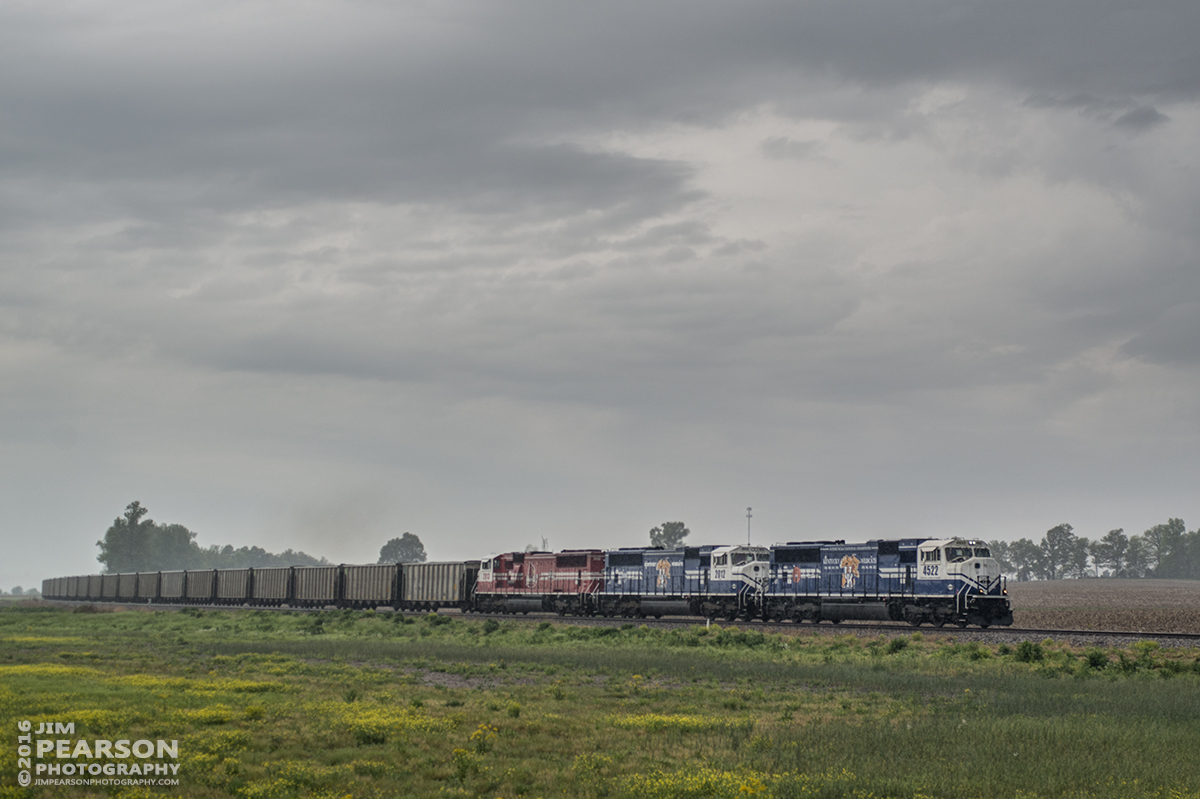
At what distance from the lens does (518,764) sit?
1848 centimetres

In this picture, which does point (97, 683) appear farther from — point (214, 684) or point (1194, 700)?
point (1194, 700)

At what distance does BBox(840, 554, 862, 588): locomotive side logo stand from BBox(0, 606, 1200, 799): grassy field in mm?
9329

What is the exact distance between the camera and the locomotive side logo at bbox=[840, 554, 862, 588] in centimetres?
5278

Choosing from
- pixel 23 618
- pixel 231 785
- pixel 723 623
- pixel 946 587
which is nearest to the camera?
pixel 231 785

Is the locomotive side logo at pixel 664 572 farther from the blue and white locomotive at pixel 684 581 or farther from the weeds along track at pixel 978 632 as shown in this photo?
the weeds along track at pixel 978 632

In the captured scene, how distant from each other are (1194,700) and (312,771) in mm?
22614

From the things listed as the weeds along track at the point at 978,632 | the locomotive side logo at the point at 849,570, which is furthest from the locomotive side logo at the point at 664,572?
the locomotive side logo at the point at 849,570

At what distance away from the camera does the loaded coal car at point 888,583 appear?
4841 centimetres

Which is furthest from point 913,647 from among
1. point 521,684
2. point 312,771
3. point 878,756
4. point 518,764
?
point 312,771

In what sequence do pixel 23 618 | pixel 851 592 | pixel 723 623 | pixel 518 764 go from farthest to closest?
pixel 23 618 < pixel 723 623 < pixel 851 592 < pixel 518 764

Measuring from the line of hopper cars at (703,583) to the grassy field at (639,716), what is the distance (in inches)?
307

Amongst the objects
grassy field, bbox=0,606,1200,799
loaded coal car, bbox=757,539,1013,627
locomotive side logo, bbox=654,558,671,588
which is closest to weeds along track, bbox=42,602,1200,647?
loaded coal car, bbox=757,539,1013,627

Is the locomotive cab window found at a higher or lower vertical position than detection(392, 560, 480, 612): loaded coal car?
higher

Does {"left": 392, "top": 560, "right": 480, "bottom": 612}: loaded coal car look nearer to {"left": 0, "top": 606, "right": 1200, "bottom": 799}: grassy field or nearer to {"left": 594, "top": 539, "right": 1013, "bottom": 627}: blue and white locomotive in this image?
{"left": 594, "top": 539, "right": 1013, "bottom": 627}: blue and white locomotive
